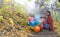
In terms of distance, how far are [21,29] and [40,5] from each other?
38.0 inches

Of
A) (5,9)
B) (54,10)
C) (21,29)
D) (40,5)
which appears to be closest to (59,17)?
(54,10)

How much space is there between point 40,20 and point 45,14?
1.18 ft

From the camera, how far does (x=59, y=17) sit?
6617 mm

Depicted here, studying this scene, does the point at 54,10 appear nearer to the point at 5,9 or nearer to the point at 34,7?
the point at 34,7

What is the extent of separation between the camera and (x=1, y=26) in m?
6.10

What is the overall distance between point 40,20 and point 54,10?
0.63m

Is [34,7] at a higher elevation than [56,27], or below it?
higher

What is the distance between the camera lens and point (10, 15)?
6344mm

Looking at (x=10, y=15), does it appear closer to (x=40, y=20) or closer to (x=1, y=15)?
(x=1, y=15)

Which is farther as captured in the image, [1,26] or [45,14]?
[45,14]

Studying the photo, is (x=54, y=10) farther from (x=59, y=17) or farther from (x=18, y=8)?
(x=18, y=8)

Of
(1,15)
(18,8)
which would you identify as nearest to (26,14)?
(18,8)

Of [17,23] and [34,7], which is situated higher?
[34,7]

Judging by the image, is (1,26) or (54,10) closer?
(1,26)
